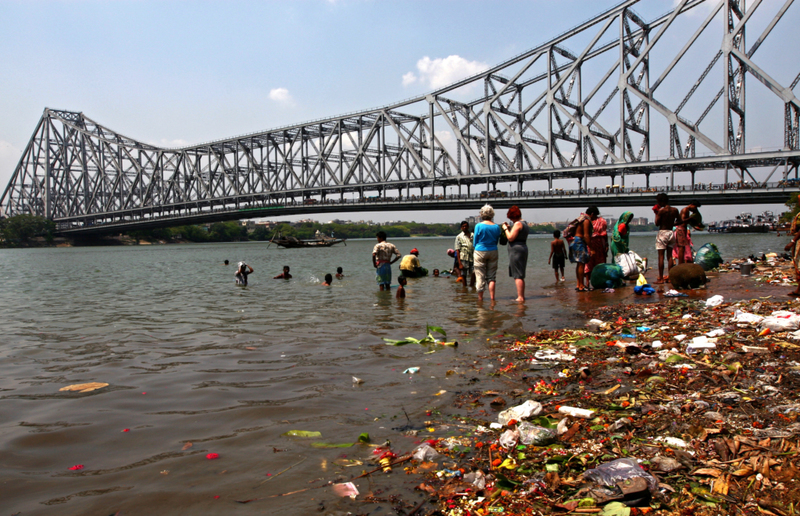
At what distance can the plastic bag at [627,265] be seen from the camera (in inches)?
433

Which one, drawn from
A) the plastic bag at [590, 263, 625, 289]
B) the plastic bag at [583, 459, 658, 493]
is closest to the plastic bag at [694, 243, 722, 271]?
the plastic bag at [590, 263, 625, 289]

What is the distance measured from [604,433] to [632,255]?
31.9 feet

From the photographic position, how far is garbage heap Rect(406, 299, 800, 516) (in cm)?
211

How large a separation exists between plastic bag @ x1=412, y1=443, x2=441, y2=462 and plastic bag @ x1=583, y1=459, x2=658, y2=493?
0.85 metres

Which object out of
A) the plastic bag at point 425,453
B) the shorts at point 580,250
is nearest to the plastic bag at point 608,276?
the shorts at point 580,250

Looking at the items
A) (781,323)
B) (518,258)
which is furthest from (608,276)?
(781,323)

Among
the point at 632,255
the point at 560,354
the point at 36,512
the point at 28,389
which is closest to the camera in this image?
the point at 36,512

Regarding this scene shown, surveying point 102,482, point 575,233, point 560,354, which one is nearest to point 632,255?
point 575,233

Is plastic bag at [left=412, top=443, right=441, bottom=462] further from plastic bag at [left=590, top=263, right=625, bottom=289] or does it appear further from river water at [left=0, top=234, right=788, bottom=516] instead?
plastic bag at [left=590, top=263, right=625, bottom=289]

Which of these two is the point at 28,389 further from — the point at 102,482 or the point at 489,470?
the point at 489,470

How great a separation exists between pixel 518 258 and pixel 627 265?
3.51 meters

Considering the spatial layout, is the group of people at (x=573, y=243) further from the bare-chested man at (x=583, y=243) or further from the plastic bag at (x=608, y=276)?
the plastic bag at (x=608, y=276)

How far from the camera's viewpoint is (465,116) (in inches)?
3349

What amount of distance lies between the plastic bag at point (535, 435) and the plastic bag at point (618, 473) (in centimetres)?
47
